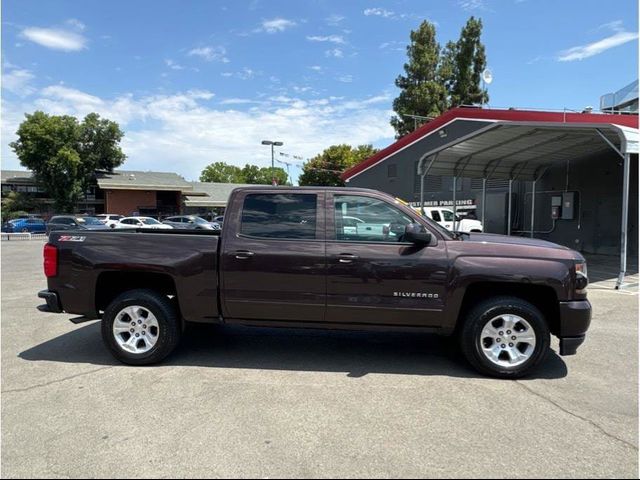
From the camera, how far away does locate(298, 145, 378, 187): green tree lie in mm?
53531

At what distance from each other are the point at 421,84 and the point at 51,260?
38.2m

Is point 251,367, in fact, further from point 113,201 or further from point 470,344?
point 113,201

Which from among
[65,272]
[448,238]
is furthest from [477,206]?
[65,272]

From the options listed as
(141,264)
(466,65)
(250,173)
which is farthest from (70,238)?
(250,173)

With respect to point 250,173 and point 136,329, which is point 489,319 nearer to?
point 136,329

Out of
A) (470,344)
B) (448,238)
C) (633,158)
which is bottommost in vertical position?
(470,344)

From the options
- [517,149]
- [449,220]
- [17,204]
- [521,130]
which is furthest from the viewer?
[17,204]

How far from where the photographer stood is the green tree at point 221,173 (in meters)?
106

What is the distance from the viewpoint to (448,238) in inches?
184

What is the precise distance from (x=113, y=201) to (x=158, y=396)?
5011 centimetres

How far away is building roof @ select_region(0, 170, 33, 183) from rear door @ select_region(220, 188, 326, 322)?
58.3 metres

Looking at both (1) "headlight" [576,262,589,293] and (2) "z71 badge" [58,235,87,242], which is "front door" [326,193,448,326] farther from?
(2) "z71 badge" [58,235,87,242]

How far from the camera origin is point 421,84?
1523 inches

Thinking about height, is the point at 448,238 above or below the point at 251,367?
above
